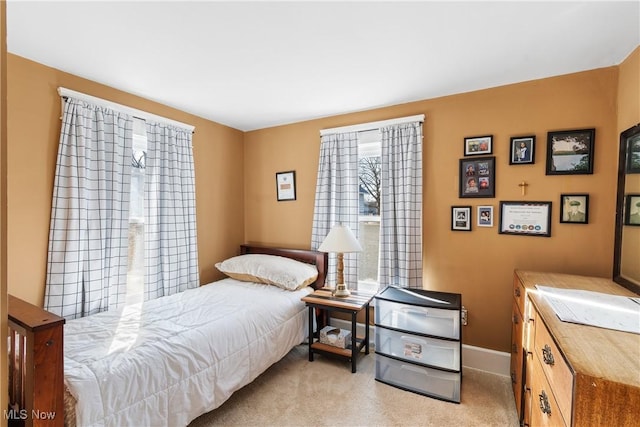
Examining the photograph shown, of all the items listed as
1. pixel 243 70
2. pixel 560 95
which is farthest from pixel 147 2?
pixel 560 95

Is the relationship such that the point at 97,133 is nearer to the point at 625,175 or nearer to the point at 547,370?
the point at 547,370

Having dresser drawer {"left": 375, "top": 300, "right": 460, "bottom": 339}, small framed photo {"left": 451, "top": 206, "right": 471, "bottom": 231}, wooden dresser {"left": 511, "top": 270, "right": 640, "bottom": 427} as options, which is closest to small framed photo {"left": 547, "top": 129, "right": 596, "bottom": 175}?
small framed photo {"left": 451, "top": 206, "right": 471, "bottom": 231}

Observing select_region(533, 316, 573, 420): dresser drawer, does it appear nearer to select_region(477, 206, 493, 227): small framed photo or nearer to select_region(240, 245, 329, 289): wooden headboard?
select_region(477, 206, 493, 227): small framed photo

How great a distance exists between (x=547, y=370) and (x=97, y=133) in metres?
3.11

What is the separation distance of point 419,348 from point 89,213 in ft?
8.76

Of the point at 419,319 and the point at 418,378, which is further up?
the point at 419,319

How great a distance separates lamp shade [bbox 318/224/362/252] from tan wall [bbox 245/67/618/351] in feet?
2.18

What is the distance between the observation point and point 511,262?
7.68 ft

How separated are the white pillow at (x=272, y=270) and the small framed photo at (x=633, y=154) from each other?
2.42 m

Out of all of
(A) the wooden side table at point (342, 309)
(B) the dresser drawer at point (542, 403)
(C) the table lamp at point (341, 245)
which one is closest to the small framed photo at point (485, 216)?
(C) the table lamp at point (341, 245)

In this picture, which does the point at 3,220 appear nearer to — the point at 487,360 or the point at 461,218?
the point at 461,218

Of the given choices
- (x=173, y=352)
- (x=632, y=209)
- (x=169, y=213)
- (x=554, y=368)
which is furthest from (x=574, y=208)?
(x=169, y=213)

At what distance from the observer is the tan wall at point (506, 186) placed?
2.07 metres

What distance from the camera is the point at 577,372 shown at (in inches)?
31.4
